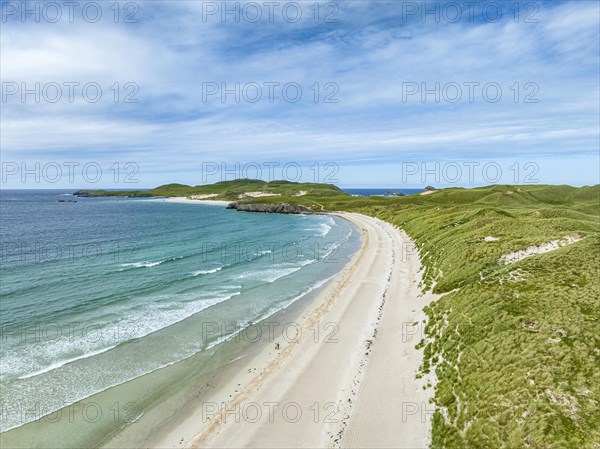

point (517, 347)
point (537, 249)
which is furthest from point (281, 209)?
point (517, 347)

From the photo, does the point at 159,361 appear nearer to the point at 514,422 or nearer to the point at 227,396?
the point at 227,396

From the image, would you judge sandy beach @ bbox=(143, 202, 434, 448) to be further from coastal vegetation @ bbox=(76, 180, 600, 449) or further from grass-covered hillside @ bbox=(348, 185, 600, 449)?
grass-covered hillside @ bbox=(348, 185, 600, 449)

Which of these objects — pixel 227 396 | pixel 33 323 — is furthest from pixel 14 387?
pixel 227 396

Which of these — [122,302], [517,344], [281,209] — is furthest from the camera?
[281,209]

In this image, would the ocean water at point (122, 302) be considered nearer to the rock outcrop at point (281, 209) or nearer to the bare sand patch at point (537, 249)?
the bare sand patch at point (537, 249)

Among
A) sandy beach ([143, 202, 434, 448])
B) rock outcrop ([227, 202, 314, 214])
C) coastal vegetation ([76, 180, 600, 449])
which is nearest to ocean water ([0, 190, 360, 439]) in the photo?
sandy beach ([143, 202, 434, 448])

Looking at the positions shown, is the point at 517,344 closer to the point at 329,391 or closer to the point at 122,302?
the point at 329,391

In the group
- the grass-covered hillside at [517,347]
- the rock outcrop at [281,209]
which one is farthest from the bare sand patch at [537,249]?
the rock outcrop at [281,209]
